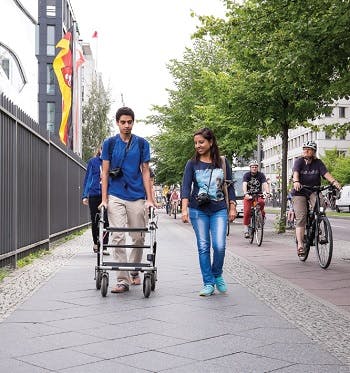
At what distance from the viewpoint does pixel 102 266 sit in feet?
23.2

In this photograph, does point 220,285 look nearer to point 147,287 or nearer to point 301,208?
point 147,287

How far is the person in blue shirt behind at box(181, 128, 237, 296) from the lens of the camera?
287 inches

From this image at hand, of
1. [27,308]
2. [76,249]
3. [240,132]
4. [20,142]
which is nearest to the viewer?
[27,308]

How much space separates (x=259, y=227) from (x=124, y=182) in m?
7.85

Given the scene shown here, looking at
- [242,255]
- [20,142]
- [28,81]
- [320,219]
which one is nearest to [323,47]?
[320,219]

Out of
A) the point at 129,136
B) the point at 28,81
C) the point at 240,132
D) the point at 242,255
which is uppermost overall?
the point at 28,81

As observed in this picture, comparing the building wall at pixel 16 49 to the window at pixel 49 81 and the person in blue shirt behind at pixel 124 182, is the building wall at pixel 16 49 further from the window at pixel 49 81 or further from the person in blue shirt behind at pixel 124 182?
the window at pixel 49 81

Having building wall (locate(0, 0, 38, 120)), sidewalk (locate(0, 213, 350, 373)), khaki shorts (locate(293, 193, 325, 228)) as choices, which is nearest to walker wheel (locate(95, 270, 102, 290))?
sidewalk (locate(0, 213, 350, 373))

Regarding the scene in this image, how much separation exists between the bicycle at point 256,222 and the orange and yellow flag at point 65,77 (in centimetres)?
731

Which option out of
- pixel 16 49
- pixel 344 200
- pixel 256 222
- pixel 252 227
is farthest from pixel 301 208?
pixel 344 200

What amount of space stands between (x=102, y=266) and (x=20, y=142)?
11.7ft

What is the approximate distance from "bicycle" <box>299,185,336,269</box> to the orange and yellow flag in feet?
37.4

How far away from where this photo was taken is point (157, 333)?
5.19m

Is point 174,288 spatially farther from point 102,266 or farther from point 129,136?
point 129,136
